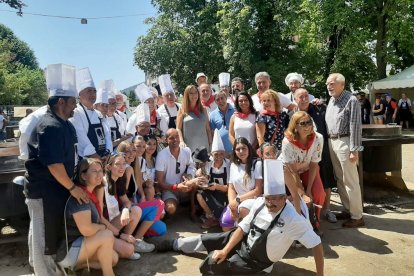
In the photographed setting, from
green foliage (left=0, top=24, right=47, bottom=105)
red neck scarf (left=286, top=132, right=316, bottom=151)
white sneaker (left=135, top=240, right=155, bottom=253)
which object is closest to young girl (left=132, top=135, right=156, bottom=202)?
white sneaker (left=135, top=240, right=155, bottom=253)

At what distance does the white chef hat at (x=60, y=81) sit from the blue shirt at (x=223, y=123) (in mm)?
2462

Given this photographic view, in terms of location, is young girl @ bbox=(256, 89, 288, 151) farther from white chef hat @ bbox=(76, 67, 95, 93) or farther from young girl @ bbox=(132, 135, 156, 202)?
white chef hat @ bbox=(76, 67, 95, 93)

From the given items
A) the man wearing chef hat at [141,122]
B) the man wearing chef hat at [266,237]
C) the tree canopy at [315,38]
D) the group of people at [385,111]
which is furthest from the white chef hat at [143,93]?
the tree canopy at [315,38]

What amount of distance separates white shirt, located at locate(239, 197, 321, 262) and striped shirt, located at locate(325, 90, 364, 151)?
6.27 ft

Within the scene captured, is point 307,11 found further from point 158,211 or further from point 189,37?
point 158,211

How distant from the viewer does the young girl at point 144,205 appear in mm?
4246

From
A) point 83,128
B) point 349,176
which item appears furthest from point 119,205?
point 349,176

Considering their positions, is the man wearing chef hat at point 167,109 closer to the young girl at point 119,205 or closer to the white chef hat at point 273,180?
the young girl at point 119,205

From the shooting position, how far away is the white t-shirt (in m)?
4.33

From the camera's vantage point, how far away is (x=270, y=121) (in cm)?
466

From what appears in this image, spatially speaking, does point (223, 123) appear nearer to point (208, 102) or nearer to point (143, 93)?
point (208, 102)

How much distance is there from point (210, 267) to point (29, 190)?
1.68 meters

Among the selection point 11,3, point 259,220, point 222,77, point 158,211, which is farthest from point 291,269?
point 11,3

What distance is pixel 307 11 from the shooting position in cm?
1864
